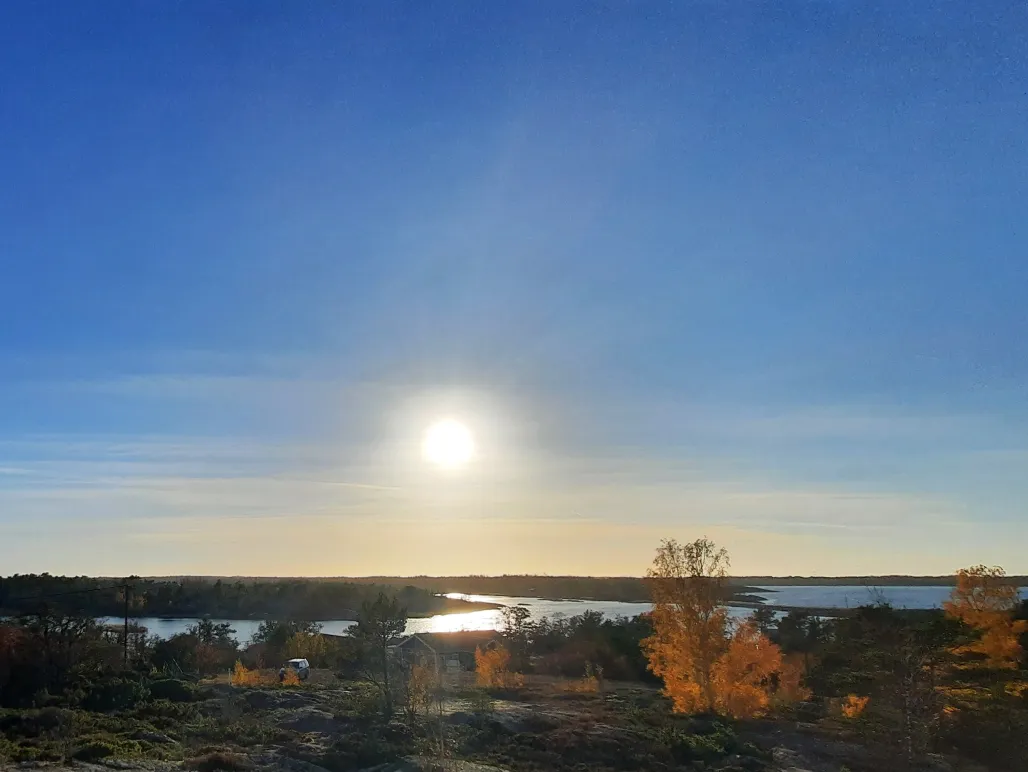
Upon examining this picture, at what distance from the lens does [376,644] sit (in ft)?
125

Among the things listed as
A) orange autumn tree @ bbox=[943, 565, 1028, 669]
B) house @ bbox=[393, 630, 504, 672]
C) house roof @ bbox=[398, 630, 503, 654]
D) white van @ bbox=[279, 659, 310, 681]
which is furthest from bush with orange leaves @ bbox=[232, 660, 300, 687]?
orange autumn tree @ bbox=[943, 565, 1028, 669]

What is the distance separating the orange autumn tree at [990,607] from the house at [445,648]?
29999 millimetres

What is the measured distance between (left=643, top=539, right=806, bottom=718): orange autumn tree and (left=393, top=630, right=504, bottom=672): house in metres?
12.1

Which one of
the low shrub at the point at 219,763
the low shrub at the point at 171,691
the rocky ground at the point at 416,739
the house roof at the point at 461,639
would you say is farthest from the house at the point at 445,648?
the low shrub at the point at 219,763

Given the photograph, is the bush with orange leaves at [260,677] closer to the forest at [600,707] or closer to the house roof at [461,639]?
the forest at [600,707]

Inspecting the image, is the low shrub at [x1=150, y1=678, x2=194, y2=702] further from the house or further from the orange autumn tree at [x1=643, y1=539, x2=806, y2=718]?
the orange autumn tree at [x1=643, y1=539, x2=806, y2=718]

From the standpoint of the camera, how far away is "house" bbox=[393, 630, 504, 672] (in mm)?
46316

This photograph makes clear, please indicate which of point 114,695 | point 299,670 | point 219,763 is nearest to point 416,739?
point 219,763

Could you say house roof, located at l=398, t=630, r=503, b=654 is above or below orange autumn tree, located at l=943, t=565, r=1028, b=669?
below

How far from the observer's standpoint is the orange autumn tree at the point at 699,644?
3634 centimetres

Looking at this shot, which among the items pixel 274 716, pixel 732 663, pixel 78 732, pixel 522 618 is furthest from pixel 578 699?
pixel 522 618

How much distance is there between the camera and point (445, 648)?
214ft

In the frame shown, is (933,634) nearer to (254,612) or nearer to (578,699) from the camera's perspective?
(578,699)

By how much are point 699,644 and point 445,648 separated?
33.3 m
